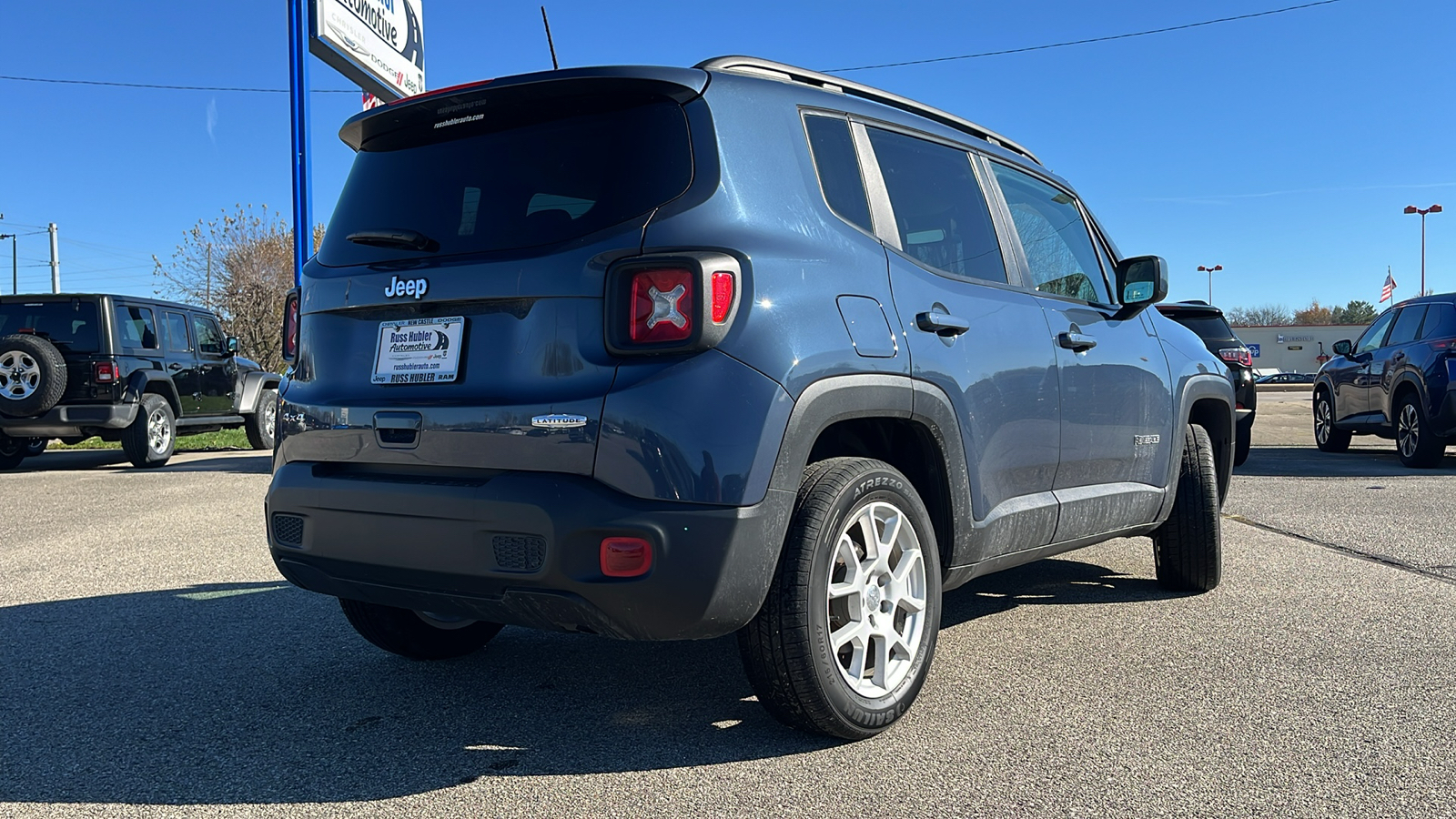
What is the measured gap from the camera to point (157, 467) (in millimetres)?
12453

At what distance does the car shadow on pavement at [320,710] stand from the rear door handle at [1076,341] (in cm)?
124

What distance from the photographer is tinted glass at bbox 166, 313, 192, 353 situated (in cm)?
1317

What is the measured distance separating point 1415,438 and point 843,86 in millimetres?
10260

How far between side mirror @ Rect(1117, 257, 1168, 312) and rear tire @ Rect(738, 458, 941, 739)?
6.12ft

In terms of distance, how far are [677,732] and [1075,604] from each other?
2.39 m

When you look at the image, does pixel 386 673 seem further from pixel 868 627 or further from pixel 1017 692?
pixel 1017 692

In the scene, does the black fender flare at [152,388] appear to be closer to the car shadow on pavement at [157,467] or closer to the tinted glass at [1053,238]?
the car shadow on pavement at [157,467]

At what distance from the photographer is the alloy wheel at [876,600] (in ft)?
10.2

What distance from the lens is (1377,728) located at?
Answer: 10.4ft

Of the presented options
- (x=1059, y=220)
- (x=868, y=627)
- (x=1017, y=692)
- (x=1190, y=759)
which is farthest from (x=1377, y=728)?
(x=1059, y=220)

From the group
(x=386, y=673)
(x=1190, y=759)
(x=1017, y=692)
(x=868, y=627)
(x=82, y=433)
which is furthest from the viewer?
(x=82, y=433)

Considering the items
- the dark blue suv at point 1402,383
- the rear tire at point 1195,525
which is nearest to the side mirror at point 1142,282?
the rear tire at point 1195,525

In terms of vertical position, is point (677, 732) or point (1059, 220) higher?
point (1059, 220)

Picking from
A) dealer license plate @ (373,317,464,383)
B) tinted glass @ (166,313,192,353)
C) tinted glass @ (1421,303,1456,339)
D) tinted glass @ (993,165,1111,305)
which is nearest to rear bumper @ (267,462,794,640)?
dealer license plate @ (373,317,464,383)
